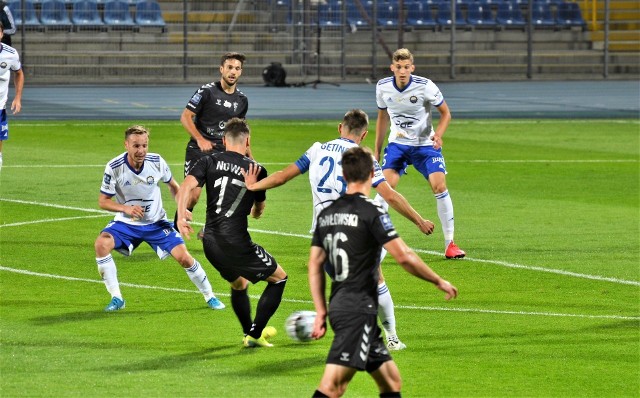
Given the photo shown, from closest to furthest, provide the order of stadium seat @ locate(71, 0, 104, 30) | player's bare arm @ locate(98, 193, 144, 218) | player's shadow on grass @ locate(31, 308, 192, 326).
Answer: player's shadow on grass @ locate(31, 308, 192, 326)
player's bare arm @ locate(98, 193, 144, 218)
stadium seat @ locate(71, 0, 104, 30)

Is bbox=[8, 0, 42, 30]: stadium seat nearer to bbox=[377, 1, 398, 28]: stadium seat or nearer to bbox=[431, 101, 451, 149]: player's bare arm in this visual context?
bbox=[377, 1, 398, 28]: stadium seat

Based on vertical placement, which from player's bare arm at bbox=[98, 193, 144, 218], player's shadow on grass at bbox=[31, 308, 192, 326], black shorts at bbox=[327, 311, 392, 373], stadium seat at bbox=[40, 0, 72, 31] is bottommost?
player's shadow on grass at bbox=[31, 308, 192, 326]

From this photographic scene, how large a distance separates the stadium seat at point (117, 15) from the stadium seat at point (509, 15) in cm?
1314

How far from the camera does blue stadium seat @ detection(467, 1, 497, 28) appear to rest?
43.1 m

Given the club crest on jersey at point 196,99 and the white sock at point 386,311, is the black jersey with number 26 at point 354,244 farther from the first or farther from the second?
the club crest on jersey at point 196,99

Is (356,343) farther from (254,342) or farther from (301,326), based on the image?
(254,342)

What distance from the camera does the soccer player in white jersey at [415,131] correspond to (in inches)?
571

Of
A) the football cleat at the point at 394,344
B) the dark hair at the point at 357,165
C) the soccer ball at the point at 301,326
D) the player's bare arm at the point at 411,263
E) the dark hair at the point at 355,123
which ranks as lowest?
→ the football cleat at the point at 394,344

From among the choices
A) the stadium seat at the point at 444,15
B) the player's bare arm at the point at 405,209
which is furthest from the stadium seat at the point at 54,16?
the player's bare arm at the point at 405,209

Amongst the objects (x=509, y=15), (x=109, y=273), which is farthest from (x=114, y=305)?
(x=509, y=15)

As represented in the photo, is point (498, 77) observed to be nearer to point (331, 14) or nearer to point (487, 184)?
point (331, 14)

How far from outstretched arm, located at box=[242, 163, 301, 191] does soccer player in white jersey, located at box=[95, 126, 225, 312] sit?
71.8 inches

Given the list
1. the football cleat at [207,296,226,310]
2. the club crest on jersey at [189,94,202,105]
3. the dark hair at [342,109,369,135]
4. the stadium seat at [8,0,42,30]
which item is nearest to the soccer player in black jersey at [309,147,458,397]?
the dark hair at [342,109,369,135]

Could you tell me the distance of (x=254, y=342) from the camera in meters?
9.98
